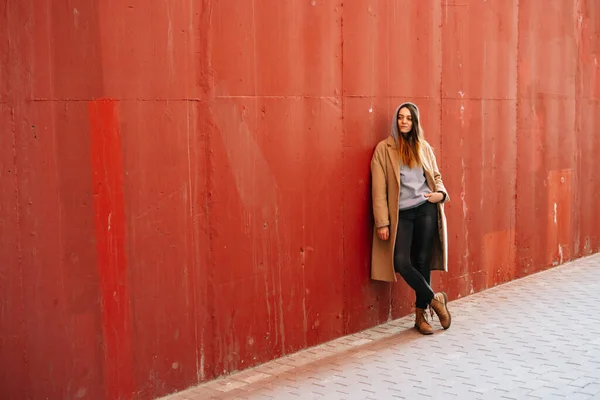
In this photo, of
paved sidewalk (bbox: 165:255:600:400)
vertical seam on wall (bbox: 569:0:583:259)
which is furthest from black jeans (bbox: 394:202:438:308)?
vertical seam on wall (bbox: 569:0:583:259)

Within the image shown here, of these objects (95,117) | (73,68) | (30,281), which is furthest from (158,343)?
(73,68)

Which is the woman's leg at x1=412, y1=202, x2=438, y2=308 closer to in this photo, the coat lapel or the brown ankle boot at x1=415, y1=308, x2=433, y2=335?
the brown ankle boot at x1=415, y1=308, x2=433, y2=335

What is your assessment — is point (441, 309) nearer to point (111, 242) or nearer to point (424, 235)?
point (424, 235)

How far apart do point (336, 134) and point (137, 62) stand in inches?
89.8

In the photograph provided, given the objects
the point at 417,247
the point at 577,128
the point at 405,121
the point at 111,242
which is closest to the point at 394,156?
the point at 405,121

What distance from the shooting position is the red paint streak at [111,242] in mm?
5148

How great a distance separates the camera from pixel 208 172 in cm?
591

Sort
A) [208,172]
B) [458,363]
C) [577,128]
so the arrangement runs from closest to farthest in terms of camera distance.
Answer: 1. [208,172]
2. [458,363]
3. [577,128]

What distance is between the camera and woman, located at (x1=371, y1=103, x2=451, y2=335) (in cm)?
734

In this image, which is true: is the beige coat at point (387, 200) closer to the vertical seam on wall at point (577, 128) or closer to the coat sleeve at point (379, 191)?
the coat sleeve at point (379, 191)

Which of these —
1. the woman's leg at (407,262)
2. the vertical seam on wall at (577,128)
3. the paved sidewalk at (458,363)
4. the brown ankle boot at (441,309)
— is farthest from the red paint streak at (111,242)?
the vertical seam on wall at (577,128)

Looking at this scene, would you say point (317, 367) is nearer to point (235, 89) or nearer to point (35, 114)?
point (235, 89)

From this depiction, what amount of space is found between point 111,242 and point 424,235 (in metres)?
3.29

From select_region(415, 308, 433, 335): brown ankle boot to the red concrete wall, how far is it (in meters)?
0.45
